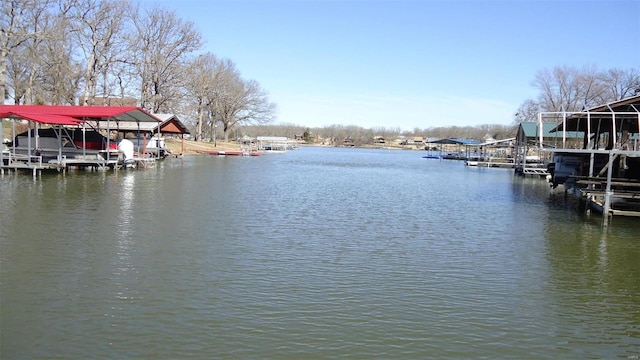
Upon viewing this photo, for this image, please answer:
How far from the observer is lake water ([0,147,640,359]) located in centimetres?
669

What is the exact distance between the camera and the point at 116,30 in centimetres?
4928

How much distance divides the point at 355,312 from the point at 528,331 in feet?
7.67

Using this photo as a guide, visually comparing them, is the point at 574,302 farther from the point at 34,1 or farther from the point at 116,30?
the point at 116,30

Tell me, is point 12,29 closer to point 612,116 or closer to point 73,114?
point 73,114

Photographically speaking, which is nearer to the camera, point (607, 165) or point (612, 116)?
point (612, 116)

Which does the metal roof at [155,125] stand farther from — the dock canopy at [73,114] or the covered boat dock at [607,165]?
the covered boat dock at [607,165]

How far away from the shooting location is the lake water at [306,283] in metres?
6.69

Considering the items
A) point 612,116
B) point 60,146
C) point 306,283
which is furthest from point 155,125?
point 306,283

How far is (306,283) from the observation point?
30.1ft

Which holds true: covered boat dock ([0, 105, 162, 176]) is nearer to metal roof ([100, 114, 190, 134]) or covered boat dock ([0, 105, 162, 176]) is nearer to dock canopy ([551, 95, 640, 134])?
metal roof ([100, 114, 190, 134])

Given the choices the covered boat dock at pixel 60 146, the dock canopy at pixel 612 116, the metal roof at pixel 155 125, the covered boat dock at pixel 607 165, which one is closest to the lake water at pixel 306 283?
the covered boat dock at pixel 607 165

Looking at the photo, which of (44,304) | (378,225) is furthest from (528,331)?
(378,225)

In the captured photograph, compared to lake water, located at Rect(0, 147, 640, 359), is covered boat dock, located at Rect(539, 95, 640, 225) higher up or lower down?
higher up

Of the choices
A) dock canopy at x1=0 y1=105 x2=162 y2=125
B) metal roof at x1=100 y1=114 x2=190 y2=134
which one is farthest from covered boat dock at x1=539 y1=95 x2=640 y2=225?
metal roof at x1=100 y1=114 x2=190 y2=134
